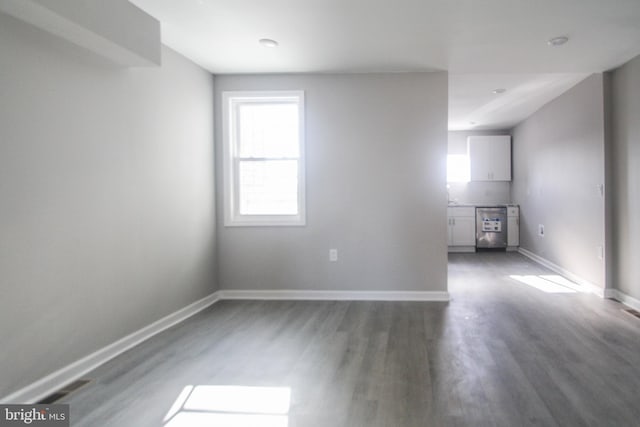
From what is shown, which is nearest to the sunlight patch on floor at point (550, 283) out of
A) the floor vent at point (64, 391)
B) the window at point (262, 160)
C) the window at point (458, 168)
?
the window at point (262, 160)

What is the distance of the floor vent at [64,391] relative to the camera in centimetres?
205

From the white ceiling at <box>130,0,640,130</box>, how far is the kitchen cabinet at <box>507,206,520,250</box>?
3337mm

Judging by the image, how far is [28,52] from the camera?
2033 mm

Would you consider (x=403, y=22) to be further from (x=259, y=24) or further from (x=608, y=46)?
(x=608, y=46)

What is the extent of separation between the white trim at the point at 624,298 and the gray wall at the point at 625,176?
0.14 ft

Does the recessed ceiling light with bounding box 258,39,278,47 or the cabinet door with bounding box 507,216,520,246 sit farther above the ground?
the recessed ceiling light with bounding box 258,39,278,47

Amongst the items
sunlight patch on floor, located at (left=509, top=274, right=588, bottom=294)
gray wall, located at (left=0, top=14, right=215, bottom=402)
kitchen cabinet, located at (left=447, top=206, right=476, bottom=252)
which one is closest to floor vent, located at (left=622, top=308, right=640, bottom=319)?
sunlight patch on floor, located at (left=509, top=274, right=588, bottom=294)

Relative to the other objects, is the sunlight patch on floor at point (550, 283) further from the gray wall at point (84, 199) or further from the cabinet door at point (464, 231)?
the gray wall at point (84, 199)

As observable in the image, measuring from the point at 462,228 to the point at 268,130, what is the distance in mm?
4690

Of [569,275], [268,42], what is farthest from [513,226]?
[268,42]

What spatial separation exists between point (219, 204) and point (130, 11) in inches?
82.1

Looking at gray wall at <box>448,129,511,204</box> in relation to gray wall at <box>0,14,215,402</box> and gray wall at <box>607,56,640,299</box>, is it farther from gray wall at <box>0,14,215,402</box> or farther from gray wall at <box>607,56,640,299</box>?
gray wall at <box>0,14,215,402</box>

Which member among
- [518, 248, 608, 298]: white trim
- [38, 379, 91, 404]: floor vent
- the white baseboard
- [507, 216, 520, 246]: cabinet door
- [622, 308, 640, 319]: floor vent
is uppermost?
[507, 216, 520, 246]: cabinet door

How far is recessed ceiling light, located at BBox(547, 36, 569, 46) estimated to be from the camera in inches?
121
